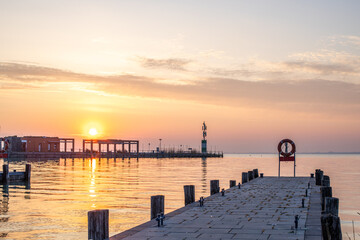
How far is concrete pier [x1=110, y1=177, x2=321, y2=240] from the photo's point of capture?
11594 mm

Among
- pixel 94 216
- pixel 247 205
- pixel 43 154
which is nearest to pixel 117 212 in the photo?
pixel 247 205

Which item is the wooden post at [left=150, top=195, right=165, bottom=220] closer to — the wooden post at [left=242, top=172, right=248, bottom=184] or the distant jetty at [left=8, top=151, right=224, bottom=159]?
the wooden post at [left=242, top=172, right=248, bottom=184]

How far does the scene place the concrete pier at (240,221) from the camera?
11.6 m

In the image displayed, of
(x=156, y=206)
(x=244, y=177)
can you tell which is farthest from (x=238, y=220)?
(x=244, y=177)

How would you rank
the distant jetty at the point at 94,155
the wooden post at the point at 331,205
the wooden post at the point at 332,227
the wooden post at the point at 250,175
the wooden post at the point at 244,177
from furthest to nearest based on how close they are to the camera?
the distant jetty at the point at 94,155
the wooden post at the point at 250,175
the wooden post at the point at 244,177
the wooden post at the point at 331,205
the wooden post at the point at 332,227

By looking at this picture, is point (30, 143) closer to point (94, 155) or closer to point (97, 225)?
point (94, 155)

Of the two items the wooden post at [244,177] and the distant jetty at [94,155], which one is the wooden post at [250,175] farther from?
the distant jetty at [94,155]

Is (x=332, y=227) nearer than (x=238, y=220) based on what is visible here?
Yes

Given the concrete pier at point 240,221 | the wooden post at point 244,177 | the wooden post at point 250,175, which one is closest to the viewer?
the concrete pier at point 240,221

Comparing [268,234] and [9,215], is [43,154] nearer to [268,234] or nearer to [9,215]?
[9,215]

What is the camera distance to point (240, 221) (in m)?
13.8

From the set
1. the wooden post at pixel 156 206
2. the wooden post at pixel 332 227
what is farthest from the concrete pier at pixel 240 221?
the wooden post at pixel 332 227

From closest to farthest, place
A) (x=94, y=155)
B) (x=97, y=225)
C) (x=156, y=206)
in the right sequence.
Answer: (x=97, y=225)
(x=156, y=206)
(x=94, y=155)

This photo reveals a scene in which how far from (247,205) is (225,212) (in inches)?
91.1
